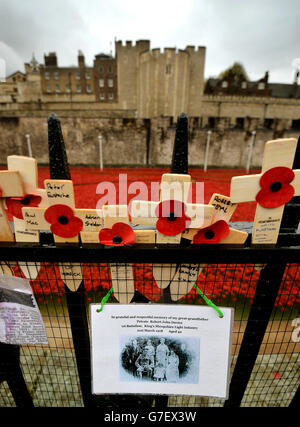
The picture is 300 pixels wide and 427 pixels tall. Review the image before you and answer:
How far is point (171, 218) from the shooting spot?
0.77 metres

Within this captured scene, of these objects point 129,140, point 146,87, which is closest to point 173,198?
point 129,140

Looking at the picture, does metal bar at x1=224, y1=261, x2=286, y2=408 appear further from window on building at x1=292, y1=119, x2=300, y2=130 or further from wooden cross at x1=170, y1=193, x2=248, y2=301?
window on building at x1=292, y1=119, x2=300, y2=130

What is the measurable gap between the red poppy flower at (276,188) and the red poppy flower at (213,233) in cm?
14

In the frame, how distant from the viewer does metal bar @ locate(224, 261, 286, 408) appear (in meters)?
0.95

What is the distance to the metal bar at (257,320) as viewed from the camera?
3.10 feet

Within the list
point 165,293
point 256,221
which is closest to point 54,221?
point 165,293

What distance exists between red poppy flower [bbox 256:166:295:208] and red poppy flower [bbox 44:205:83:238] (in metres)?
0.61

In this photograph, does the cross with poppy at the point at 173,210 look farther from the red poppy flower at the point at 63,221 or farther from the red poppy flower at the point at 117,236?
the red poppy flower at the point at 63,221

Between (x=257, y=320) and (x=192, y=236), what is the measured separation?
1.77 ft

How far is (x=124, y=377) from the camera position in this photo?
101 cm

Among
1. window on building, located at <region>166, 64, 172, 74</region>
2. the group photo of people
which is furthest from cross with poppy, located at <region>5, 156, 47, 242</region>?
window on building, located at <region>166, 64, 172, 74</region>

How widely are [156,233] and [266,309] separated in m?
0.61

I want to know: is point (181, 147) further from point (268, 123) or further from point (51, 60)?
point (51, 60)
